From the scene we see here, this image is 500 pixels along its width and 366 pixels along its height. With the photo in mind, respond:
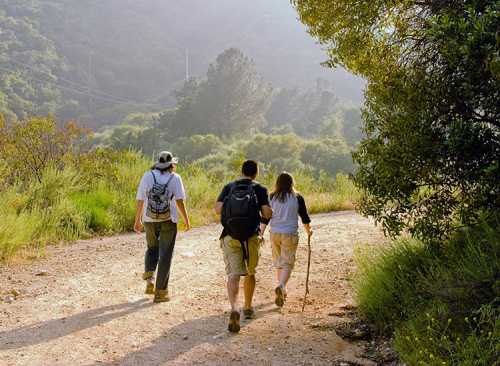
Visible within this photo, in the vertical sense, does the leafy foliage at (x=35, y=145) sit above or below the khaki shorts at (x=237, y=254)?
above

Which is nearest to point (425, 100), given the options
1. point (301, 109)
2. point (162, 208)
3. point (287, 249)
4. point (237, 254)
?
point (287, 249)

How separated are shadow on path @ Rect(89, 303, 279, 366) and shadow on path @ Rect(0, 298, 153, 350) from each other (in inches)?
32.6

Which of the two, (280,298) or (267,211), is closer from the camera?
(267,211)

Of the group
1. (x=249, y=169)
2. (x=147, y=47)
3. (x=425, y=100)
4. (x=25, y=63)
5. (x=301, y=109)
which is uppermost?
(x=147, y=47)

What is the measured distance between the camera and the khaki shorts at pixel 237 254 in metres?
5.93

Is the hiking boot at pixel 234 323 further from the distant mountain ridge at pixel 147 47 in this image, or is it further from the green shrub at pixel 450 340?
the distant mountain ridge at pixel 147 47

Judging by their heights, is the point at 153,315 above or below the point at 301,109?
below

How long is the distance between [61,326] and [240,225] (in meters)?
2.15

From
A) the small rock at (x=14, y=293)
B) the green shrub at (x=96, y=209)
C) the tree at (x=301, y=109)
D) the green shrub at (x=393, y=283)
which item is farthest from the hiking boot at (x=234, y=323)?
the tree at (x=301, y=109)

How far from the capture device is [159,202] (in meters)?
6.75

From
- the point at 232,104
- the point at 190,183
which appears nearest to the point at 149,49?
the point at 232,104

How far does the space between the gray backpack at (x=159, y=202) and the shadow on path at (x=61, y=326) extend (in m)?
1.07

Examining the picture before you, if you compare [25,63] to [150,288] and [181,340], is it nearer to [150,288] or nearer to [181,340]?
[150,288]

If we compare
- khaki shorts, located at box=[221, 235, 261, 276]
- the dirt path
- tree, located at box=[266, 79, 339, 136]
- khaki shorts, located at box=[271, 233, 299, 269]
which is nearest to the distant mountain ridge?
tree, located at box=[266, 79, 339, 136]
